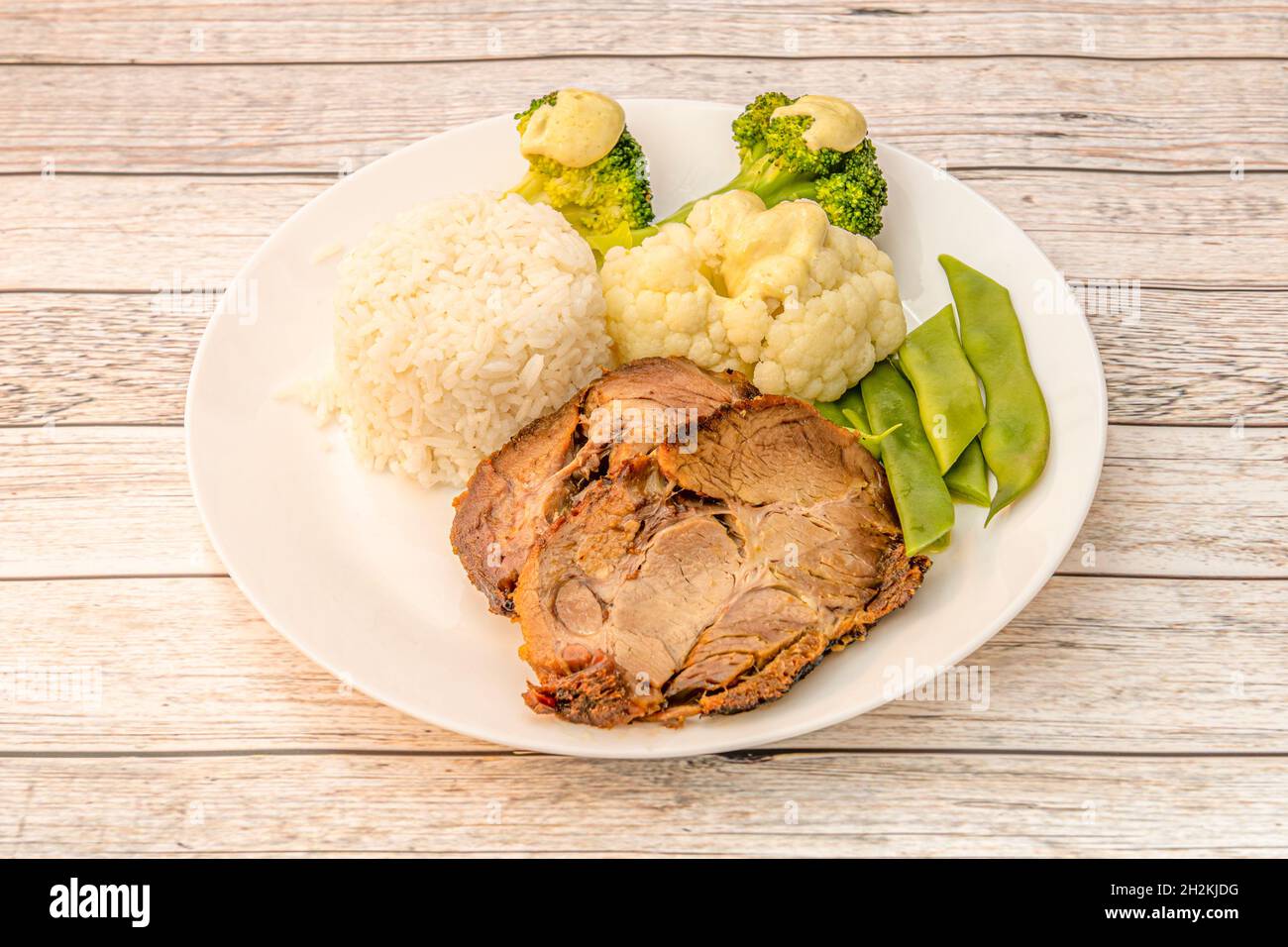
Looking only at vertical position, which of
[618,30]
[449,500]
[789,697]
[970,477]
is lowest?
[789,697]

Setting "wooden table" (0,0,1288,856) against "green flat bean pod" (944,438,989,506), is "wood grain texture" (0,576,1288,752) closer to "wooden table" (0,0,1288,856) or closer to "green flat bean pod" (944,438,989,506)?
"wooden table" (0,0,1288,856)

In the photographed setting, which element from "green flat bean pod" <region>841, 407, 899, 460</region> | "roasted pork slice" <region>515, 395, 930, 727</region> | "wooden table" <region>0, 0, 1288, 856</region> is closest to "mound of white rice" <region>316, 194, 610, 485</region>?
"roasted pork slice" <region>515, 395, 930, 727</region>

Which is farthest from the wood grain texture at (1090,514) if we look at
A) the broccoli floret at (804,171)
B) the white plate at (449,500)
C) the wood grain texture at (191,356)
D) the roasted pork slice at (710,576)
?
the broccoli floret at (804,171)

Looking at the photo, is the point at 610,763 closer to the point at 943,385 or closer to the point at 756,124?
the point at 943,385

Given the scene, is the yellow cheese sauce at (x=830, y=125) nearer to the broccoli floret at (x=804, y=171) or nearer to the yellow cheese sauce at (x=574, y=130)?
the broccoli floret at (x=804, y=171)

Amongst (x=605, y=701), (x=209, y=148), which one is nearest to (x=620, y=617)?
(x=605, y=701)

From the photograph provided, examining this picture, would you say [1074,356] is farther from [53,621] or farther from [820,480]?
[53,621]

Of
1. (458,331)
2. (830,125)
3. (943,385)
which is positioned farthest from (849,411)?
(458,331)
